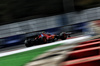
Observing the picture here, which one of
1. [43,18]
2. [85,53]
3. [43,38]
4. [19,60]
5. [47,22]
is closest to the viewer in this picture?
[85,53]

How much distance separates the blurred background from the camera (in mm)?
6371

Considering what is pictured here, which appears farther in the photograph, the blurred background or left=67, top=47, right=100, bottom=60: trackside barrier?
the blurred background

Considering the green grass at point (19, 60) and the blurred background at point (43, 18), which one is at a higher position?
the blurred background at point (43, 18)

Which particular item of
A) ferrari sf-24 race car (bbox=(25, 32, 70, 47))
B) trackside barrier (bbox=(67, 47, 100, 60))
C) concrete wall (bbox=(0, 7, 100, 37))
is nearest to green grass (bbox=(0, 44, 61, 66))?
trackside barrier (bbox=(67, 47, 100, 60))

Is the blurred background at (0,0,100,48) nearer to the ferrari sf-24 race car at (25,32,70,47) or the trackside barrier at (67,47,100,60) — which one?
the ferrari sf-24 race car at (25,32,70,47)

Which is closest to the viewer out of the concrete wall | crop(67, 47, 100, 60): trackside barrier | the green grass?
crop(67, 47, 100, 60): trackside barrier

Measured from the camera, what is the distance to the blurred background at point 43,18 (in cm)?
637

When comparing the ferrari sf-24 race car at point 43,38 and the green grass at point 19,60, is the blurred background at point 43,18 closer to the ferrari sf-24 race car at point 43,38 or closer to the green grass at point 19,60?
the ferrari sf-24 race car at point 43,38

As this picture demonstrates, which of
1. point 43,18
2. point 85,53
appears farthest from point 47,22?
point 85,53

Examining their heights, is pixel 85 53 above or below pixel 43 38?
above

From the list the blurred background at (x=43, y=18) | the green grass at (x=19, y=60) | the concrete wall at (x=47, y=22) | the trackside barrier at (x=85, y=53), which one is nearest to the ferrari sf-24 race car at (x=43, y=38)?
the blurred background at (x=43, y=18)

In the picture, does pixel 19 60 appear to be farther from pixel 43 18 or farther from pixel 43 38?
pixel 43 18

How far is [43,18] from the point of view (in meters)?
7.34

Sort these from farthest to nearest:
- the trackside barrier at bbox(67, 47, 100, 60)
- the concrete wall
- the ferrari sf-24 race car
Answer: the concrete wall, the ferrari sf-24 race car, the trackside barrier at bbox(67, 47, 100, 60)
